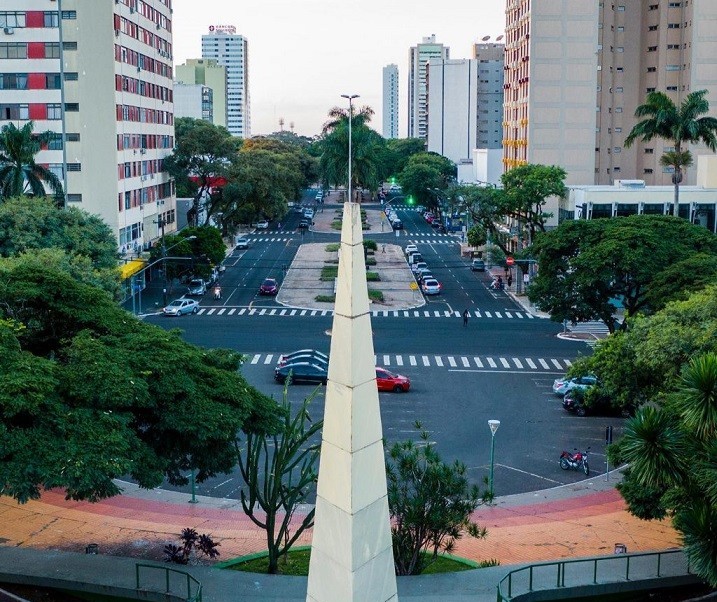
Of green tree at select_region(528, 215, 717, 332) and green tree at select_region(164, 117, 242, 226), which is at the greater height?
green tree at select_region(164, 117, 242, 226)

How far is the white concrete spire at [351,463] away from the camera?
52.7 ft

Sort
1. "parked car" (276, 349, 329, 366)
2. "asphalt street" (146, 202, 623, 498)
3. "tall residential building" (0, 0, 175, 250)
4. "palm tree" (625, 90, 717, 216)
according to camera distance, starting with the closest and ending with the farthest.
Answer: "asphalt street" (146, 202, 623, 498)
"parked car" (276, 349, 329, 366)
"palm tree" (625, 90, 717, 216)
"tall residential building" (0, 0, 175, 250)

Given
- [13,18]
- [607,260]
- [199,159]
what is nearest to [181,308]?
[13,18]

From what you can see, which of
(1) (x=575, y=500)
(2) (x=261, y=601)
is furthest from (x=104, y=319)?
(1) (x=575, y=500)

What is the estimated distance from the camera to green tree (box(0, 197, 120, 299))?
45.3 metres

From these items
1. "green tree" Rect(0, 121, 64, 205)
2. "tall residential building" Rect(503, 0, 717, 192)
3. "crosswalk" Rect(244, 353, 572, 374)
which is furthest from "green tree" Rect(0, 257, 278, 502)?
"tall residential building" Rect(503, 0, 717, 192)

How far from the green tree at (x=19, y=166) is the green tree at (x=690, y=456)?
38.6 meters

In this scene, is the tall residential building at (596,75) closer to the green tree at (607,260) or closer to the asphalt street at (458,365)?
the asphalt street at (458,365)

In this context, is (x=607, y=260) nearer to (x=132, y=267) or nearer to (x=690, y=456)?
(x=690, y=456)

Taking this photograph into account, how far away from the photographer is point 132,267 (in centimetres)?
7231

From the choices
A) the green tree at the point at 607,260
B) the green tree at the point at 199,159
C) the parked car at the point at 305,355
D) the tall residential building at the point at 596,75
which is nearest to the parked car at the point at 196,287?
the green tree at the point at 199,159

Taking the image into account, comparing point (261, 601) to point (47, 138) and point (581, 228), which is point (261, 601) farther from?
point (47, 138)

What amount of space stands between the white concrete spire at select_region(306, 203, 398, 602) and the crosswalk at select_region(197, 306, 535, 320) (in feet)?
172

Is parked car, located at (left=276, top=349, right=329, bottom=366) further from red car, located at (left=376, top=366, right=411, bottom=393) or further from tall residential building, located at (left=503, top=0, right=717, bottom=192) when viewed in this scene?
tall residential building, located at (left=503, top=0, right=717, bottom=192)
